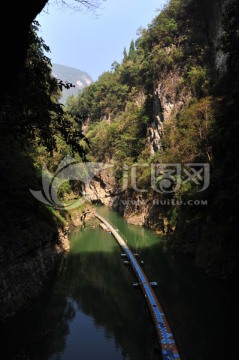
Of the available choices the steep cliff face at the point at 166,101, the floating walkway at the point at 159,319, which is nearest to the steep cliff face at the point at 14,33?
the floating walkway at the point at 159,319

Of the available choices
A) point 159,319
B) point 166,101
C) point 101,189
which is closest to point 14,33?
point 159,319

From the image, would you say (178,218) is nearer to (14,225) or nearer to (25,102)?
(14,225)

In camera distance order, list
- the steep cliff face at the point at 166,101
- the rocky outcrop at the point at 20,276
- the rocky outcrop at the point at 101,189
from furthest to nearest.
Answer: the rocky outcrop at the point at 101,189, the steep cliff face at the point at 166,101, the rocky outcrop at the point at 20,276

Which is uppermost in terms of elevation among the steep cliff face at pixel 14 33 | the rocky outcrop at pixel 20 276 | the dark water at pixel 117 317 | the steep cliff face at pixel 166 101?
the steep cliff face at pixel 166 101

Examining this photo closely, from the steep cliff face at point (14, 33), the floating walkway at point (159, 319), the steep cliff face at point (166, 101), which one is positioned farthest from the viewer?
the steep cliff face at point (166, 101)

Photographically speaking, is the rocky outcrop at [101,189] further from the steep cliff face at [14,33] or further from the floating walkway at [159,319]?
the steep cliff face at [14,33]

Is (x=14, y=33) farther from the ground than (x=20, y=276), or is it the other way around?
(x=14, y=33)

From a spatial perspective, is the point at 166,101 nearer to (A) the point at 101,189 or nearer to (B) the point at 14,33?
(A) the point at 101,189

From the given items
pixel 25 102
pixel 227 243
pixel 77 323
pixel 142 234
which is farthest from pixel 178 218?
pixel 25 102

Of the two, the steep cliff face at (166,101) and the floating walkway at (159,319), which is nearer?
the floating walkway at (159,319)
